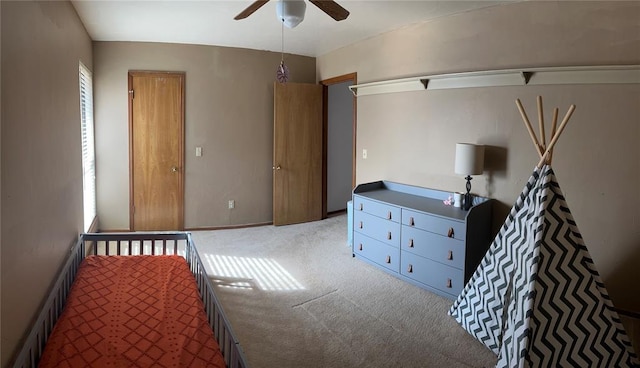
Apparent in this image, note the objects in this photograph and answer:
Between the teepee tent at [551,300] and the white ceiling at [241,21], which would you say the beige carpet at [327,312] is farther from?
the white ceiling at [241,21]

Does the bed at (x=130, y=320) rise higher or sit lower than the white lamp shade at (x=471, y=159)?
lower

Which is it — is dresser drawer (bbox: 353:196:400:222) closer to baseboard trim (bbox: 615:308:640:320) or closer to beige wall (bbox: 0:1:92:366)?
baseboard trim (bbox: 615:308:640:320)

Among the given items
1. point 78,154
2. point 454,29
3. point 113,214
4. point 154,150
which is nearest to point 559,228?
point 454,29

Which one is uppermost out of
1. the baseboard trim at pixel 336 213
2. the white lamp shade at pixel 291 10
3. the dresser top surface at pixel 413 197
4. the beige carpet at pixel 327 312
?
the white lamp shade at pixel 291 10

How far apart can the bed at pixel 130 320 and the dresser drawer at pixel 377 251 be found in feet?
5.74

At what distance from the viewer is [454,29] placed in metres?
3.72

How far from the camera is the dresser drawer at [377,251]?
12.4 ft

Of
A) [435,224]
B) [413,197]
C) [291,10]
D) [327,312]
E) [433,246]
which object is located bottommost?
[327,312]

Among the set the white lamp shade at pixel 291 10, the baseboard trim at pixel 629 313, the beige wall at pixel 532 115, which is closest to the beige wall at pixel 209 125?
the beige wall at pixel 532 115

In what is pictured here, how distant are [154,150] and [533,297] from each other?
4389mm

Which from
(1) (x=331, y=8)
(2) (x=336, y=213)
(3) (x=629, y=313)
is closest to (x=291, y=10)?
(1) (x=331, y=8)

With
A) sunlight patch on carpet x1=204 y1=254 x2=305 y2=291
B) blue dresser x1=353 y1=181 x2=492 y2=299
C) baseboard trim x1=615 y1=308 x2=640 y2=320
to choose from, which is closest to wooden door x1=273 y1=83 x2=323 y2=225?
sunlight patch on carpet x1=204 y1=254 x2=305 y2=291

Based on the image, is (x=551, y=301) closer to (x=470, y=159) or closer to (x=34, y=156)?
(x=470, y=159)

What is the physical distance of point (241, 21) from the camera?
3998mm
